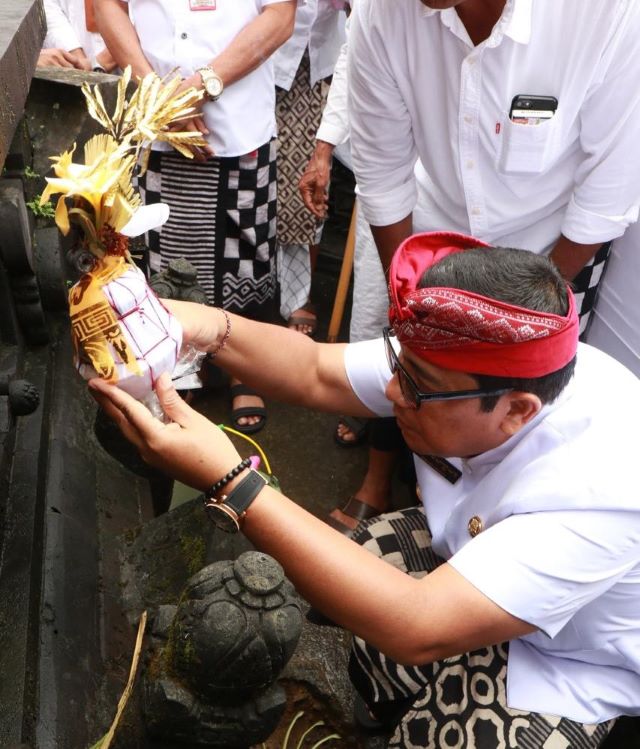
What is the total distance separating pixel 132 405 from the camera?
1.64 m

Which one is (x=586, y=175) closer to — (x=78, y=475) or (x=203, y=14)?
(x=203, y=14)

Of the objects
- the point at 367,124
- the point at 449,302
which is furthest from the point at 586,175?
the point at 449,302

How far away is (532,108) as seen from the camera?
216 cm

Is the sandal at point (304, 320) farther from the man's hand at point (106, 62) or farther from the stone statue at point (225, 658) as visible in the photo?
the stone statue at point (225, 658)

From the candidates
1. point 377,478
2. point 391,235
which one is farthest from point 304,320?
point 391,235

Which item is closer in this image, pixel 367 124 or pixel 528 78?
pixel 528 78

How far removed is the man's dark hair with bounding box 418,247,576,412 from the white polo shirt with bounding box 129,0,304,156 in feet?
5.56

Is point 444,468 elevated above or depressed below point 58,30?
below

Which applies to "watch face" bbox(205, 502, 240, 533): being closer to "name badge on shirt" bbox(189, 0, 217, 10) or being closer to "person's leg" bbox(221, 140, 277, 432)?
"person's leg" bbox(221, 140, 277, 432)

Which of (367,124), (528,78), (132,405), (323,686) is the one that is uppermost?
(528,78)

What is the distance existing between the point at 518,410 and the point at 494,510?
25 centimetres

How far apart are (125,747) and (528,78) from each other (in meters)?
2.02

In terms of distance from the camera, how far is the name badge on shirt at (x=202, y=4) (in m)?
2.81

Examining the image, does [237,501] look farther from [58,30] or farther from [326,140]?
[58,30]
